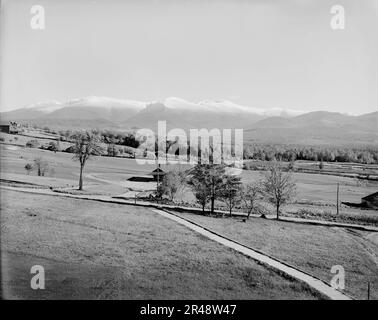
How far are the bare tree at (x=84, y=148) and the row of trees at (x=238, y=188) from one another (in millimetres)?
6797

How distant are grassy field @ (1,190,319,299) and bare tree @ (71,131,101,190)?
548 centimetres

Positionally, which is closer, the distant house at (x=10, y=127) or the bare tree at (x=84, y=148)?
the distant house at (x=10, y=127)

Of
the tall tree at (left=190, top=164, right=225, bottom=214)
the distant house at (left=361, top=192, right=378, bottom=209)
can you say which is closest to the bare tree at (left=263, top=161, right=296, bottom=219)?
the tall tree at (left=190, top=164, right=225, bottom=214)

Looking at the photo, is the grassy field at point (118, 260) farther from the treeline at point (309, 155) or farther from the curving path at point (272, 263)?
the treeline at point (309, 155)

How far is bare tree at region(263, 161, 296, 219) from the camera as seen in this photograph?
19.6 metres

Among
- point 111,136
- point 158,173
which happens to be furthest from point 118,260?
point 111,136

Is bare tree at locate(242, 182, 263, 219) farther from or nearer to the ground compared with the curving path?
farther from the ground

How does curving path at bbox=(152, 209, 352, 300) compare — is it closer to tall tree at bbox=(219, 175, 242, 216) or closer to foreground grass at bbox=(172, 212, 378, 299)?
foreground grass at bbox=(172, 212, 378, 299)

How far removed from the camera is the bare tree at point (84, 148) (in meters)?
21.3

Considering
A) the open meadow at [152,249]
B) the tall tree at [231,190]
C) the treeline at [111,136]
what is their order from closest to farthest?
the open meadow at [152,249] < the tall tree at [231,190] < the treeline at [111,136]

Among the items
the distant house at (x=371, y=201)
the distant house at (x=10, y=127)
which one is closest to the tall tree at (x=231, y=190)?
the distant house at (x=371, y=201)

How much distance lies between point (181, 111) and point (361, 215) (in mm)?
11538

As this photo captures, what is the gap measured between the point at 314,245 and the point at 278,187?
5.88m

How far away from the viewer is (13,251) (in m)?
12.1
